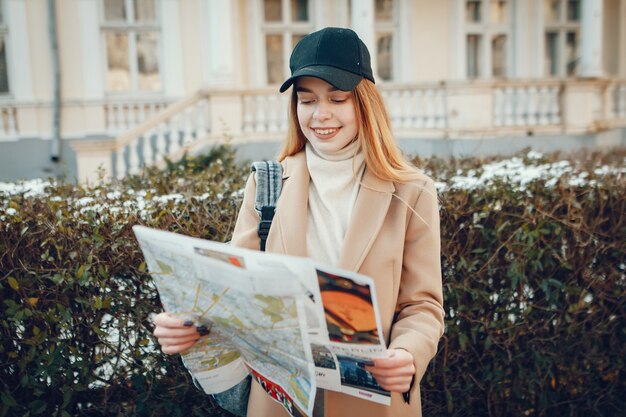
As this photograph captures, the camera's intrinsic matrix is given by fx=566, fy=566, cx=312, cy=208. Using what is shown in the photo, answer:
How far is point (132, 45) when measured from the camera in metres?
11.8

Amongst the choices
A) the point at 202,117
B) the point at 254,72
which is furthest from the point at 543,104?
the point at 202,117

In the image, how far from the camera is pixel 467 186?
2672 mm

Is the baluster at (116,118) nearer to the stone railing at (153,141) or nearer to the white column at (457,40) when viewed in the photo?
the stone railing at (153,141)

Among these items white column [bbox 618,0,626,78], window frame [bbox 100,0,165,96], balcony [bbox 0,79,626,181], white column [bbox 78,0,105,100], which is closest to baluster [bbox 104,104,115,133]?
white column [bbox 78,0,105,100]

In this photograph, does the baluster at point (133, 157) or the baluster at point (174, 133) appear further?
the baluster at point (174, 133)

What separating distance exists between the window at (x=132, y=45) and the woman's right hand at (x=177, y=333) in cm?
1114

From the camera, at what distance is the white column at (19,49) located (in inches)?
435

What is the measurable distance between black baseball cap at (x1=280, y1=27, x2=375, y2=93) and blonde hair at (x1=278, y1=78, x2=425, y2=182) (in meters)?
0.07

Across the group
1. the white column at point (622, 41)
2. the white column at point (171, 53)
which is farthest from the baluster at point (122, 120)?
the white column at point (622, 41)

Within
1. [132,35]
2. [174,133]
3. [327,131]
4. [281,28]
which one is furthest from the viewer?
[281,28]

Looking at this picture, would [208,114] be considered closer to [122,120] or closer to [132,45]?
[122,120]

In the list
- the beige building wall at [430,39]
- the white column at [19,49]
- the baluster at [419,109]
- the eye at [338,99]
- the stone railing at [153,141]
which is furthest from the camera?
the beige building wall at [430,39]

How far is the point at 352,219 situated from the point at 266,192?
0.93 ft

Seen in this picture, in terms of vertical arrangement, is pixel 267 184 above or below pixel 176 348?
above
